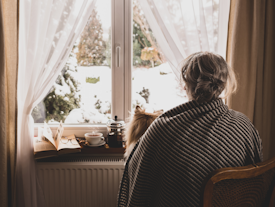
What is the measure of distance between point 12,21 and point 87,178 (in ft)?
3.88

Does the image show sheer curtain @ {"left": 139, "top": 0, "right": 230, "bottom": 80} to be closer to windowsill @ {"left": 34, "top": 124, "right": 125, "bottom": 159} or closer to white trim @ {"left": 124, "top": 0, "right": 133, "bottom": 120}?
white trim @ {"left": 124, "top": 0, "right": 133, "bottom": 120}

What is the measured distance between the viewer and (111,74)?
1901 millimetres

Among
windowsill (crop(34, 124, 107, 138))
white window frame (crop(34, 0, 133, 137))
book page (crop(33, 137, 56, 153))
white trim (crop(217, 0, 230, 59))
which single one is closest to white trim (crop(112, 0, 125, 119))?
white window frame (crop(34, 0, 133, 137))

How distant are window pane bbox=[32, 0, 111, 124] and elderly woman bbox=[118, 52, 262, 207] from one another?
3.05 ft

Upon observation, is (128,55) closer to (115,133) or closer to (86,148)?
(115,133)

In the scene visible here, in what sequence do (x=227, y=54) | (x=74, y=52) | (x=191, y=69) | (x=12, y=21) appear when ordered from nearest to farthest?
(x=191, y=69) < (x=12, y=21) < (x=227, y=54) < (x=74, y=52)

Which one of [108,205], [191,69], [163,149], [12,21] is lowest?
[108,205]

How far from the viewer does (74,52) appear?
187 centimetres

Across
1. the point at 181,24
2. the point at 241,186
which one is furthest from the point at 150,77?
the point at 241,186

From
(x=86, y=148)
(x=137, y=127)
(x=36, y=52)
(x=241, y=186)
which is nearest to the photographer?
(x=241, y=186)

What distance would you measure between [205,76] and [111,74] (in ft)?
3.36

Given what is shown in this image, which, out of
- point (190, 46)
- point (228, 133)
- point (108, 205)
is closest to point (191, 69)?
point (228, 133)

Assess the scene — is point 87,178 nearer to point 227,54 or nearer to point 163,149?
point 163,149

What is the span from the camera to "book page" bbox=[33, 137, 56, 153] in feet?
5.34
